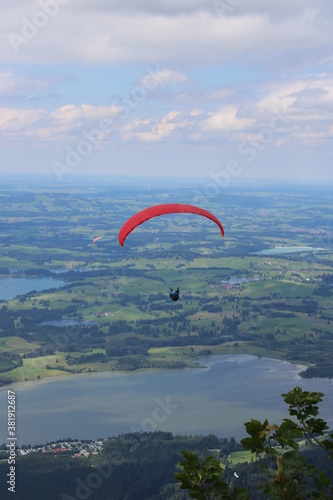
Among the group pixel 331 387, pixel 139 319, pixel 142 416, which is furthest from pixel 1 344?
pixel 331 387

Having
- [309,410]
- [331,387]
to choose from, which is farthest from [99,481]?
[309,410]

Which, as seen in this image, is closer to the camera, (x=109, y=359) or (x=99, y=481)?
(x=99, y=481)

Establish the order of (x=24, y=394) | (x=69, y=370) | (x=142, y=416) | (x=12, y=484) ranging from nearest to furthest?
(x=12, y=484) < (x=142, y=416) < (x=24, y=394) < (x=69, y=370)

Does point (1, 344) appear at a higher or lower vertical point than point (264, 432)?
lower

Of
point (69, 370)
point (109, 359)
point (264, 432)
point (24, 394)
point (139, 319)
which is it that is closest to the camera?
point (264, 432)

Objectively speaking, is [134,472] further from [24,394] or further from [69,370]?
[69,370]

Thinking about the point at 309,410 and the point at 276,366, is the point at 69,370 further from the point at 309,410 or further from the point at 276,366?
the point at 309,410
